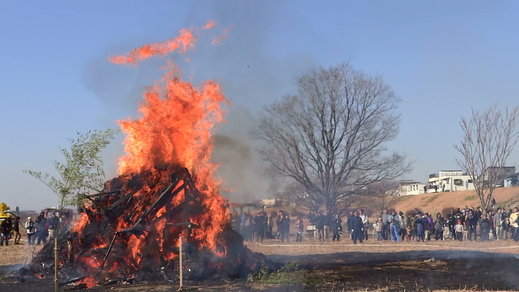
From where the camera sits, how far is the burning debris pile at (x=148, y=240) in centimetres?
1505

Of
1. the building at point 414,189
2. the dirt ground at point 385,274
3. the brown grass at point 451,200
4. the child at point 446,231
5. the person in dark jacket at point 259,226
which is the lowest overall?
the dirt ground at point 385,274

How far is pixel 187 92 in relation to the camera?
1762cm

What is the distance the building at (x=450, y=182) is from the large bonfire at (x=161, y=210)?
69402 millimetres

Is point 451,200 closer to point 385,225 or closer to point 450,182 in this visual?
point 450,182

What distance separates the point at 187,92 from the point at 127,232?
15.9 ft

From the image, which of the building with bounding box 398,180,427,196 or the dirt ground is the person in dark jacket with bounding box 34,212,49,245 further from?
the building with bounding box 398,180,427,196

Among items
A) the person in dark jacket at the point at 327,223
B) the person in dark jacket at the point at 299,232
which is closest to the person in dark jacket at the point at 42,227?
the person in dark jacket at the point at 299,232

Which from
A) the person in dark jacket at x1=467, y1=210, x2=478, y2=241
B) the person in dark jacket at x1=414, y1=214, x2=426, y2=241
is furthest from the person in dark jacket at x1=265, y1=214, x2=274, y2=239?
the person in dark jacket at x1=467, y1=210, x2=478, y2=241

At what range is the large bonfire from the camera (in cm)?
1530

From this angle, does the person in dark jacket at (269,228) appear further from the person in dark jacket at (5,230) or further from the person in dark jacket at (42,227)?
the person in dark jacket at (5,230)

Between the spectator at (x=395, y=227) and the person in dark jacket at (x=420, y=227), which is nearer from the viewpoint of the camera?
the spectator at (x=395, y=227)

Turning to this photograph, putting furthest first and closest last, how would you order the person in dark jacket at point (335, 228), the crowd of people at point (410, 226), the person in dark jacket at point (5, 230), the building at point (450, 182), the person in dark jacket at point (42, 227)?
the building at point (450, 182) < the person in dark jacket at point (335, 228) < the person in dark jacket at point (5, 230) < the person in dark jacket at point (42, 227) < the crowd of people at point (410, 226)

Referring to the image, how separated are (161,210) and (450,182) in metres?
76.7

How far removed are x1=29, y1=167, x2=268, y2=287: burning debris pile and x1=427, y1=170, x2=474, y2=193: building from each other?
70.2 m
